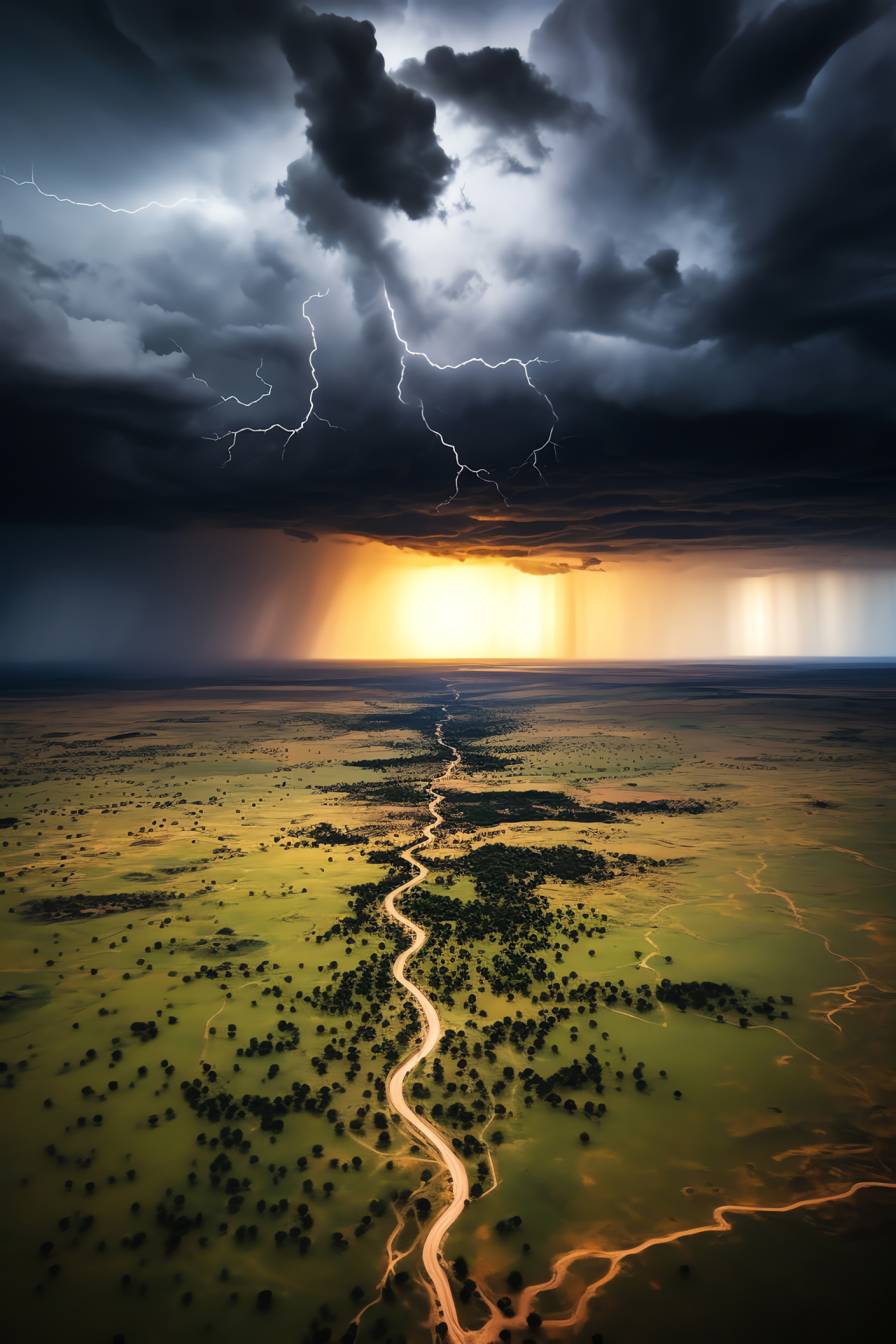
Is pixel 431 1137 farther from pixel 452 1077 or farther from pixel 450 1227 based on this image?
pixel 450 1227

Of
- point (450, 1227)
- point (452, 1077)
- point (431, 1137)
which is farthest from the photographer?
point (452, 1077)

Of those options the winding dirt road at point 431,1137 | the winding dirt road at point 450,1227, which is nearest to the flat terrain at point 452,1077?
the winding dirt road at point 450,1227

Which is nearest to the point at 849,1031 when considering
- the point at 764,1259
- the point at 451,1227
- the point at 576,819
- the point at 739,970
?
the point at 739,970

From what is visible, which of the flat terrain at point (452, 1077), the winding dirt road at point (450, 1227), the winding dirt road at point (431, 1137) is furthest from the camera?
the flat terrain at point (452, 1077)

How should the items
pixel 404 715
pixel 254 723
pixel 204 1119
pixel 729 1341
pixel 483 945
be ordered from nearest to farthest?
1. pixel 729 1341
2. pixel 204 1119
3. pixel 483 945
4. pixel 254 723
5. pixel 404 715

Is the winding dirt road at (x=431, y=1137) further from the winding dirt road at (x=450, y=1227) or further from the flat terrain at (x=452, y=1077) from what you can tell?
the flat terrain at (x=452, y=1077)

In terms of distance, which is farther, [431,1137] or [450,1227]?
[431,1137]

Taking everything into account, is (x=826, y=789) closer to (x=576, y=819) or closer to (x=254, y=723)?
(x=576, y=819)

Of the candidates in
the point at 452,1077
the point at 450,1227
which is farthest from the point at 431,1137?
the point at 450,1227
